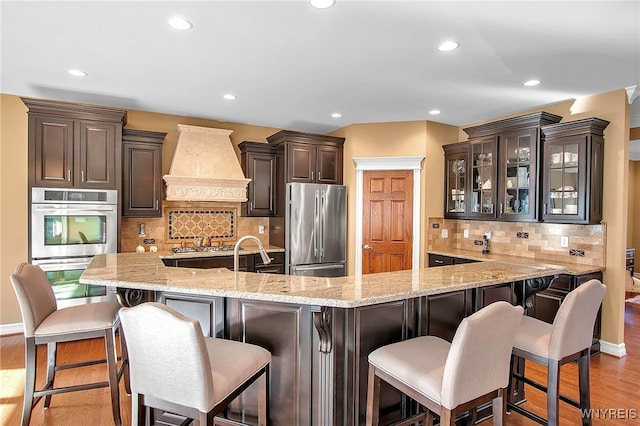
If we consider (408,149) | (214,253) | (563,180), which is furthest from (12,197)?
(563,180)

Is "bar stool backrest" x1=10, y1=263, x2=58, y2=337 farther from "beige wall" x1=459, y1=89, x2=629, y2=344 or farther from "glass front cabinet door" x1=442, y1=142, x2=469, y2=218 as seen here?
"beige wall" x1=459, y1=89, x2=629, y2=344

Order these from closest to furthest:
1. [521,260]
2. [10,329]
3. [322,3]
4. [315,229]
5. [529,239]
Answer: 1. [322,3]
2. [10,329]
3. [521,260]
4. [529,239]
5. [315,229]

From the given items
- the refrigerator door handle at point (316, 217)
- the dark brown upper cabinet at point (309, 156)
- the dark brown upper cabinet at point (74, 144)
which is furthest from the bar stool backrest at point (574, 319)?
the dark brown upper cabinet at point (74, 144)

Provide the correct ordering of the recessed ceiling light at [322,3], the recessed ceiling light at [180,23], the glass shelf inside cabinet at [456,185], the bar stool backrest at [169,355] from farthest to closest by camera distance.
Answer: the glass shelf inside cabinet at [456,185]
the recessed ceiling light at [180,23]
the recessed ceiling light at [322,3]
the bar stool backrest at [169,355]

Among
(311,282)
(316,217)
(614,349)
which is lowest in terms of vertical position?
(614,349)

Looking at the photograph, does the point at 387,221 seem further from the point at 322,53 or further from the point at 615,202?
the point at 322,53

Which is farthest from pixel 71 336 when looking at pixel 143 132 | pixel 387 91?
pixel 387 91

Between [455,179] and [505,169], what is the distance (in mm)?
858

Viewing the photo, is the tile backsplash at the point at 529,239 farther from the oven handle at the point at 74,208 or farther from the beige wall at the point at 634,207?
the beige wall at the point at 634,207

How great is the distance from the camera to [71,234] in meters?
3.98

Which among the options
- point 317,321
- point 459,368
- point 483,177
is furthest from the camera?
point 483,177

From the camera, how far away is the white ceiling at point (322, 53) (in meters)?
2.33

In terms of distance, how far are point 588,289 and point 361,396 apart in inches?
55.9

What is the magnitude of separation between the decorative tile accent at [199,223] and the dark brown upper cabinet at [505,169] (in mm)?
3378
